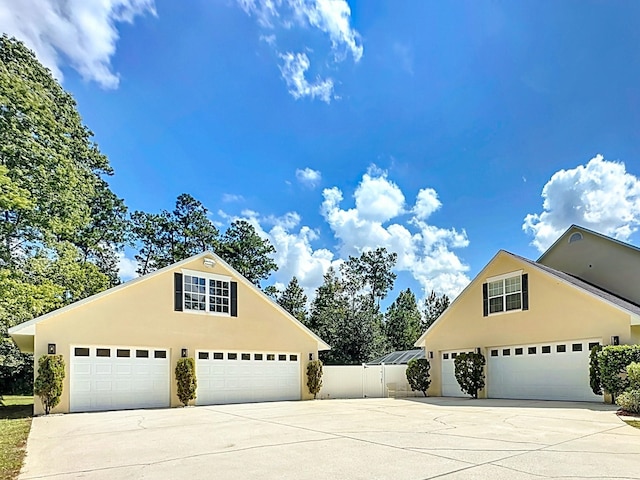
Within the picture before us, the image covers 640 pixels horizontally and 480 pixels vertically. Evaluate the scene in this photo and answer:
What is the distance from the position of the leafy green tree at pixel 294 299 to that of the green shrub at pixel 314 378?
19.7 meters

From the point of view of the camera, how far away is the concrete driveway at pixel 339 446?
18.8ft

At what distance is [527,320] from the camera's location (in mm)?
17188

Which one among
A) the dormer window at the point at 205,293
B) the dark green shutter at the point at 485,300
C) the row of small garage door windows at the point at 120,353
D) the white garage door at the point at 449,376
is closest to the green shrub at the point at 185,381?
the row of small garage door windows at the point at 120,353

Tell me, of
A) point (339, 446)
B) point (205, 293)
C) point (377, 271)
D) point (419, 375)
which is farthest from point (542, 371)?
point (377, 271)

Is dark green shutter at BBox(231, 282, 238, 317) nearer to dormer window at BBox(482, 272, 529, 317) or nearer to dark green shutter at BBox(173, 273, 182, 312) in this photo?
dark green shutter at BBox(173, 273, 182, 312)

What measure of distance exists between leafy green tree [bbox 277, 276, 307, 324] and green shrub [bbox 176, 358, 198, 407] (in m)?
22.9

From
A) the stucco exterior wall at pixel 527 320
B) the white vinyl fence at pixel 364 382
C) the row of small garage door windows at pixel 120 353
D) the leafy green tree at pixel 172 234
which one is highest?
the leafy green tree at pixel 172 234

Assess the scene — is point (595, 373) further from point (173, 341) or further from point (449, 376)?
point (173, 341)

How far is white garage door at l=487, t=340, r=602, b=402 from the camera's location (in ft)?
50.4

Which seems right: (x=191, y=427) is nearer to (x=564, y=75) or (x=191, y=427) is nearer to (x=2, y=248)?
(x=2, y=248)

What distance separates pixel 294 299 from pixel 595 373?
26.8 metres

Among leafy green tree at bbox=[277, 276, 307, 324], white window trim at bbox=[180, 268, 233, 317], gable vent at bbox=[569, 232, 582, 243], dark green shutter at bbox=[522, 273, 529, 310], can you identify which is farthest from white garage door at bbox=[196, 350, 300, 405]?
leafy green tree at bbox=[277, 276, 307, 324]

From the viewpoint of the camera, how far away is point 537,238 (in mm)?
24062

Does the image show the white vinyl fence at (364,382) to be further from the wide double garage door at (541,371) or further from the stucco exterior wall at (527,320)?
the wide double garage door at (541,371)
